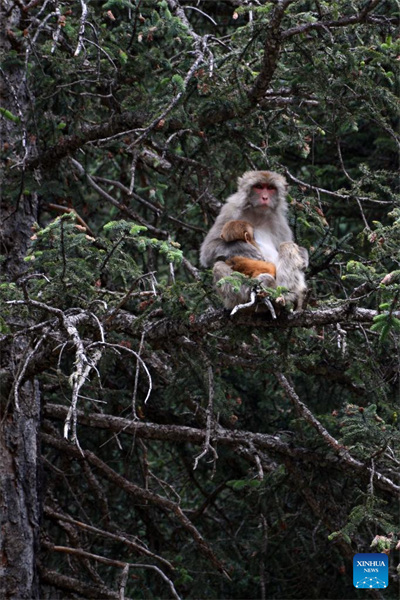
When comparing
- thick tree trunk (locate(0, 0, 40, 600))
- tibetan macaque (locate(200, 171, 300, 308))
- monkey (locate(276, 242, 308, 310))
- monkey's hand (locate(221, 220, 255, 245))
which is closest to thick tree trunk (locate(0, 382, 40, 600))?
thick tree trunk (locate(0, 0, 40, 600))

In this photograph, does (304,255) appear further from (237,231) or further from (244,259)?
(237,231)

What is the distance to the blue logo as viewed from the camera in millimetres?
6590

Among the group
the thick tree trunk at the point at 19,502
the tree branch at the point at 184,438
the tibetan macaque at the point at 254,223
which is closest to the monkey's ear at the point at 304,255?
the tibetan macaque at the point at 254,223

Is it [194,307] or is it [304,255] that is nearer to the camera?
[194,307]

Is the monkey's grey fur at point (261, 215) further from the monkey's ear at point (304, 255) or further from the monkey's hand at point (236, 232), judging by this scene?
the monkey's ear at point (304, 255)

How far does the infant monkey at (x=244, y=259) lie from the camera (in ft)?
20.6

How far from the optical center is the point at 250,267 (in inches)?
247

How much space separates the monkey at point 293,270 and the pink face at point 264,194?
0.86m

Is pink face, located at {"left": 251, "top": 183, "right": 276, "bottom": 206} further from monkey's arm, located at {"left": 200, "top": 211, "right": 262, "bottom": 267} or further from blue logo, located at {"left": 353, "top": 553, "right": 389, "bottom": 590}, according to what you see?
blue logo, located at {"left": 353, "top": 553, "right": 389, "bottom": 590}

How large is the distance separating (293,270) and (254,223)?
1.25 meters

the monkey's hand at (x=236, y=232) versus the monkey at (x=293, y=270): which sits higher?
the monkey's hand at (x=236, y=232)

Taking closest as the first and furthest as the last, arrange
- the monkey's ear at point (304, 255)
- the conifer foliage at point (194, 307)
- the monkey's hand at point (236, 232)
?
the conifer foliage at point (194, 307), the monkey's ear at point (304, 255), the monkey's hand at point (236, 232)

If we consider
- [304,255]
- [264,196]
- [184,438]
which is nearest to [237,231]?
[304,255]

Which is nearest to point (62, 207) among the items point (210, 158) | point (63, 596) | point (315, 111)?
point (210, 158)
